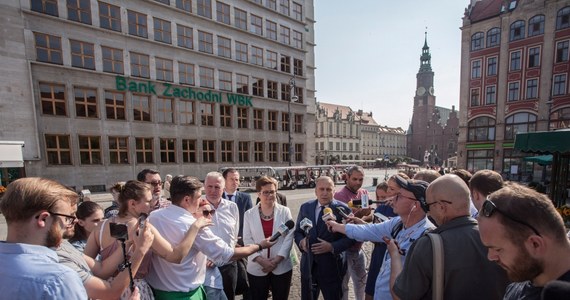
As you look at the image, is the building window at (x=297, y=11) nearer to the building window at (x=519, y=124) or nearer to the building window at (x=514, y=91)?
the building window at (x=514, y=91)

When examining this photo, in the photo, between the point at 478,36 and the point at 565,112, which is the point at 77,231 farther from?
the point at 478,36

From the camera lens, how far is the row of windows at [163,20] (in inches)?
754

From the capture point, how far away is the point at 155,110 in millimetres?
22922

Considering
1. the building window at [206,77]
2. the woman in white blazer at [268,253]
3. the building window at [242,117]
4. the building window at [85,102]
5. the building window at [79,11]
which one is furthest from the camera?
the building window at [242,117]

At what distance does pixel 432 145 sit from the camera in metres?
80.6

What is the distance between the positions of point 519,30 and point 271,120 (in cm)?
3002

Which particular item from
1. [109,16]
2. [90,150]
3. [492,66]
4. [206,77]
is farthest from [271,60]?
[492,66]

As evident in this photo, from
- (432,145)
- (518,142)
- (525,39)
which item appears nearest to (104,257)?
(518,142)

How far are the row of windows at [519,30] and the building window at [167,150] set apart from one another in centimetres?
3684

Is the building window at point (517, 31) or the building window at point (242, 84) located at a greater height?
the building window at point (517, 31)

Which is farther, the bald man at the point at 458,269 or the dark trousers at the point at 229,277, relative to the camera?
the dark trousers at the point at 229,277

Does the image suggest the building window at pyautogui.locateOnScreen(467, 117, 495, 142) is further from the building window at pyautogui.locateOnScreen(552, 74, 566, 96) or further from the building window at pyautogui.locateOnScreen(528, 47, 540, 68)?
the building window at pyautogui.locateOnScreen(528, 47, 540, 68)

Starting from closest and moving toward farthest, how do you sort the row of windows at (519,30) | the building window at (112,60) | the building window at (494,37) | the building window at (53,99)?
the building window at (53,99) → the building window at (112,60) → the row of windows at (519,30) → the building window at (494,37)

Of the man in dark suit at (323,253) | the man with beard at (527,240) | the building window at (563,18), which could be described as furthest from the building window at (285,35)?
the man with beard at (527,240)
